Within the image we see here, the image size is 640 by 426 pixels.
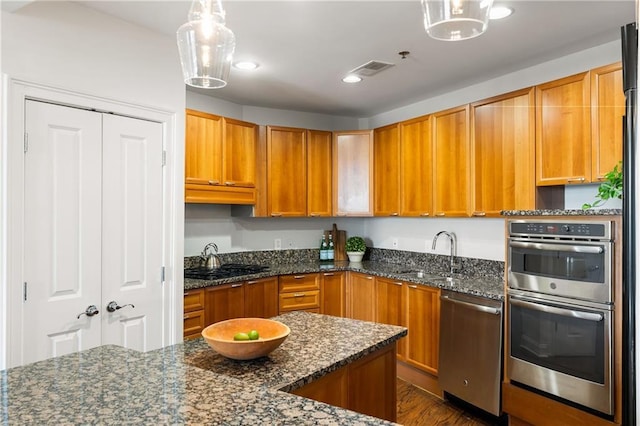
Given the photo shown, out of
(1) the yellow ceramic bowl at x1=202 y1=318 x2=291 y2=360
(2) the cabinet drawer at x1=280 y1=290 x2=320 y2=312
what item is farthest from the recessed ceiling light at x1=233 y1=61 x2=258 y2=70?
(1) the yellow ceramic bowl at x1=202 y1=318 x2=291 y2=360

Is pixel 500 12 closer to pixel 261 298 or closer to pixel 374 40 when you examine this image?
pixel 374 40

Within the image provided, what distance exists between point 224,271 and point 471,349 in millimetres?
2195

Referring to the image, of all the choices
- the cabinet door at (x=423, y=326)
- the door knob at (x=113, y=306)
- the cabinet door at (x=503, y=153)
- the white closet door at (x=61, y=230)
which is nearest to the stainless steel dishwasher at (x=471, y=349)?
the cabinet door at (x=423, y=326)

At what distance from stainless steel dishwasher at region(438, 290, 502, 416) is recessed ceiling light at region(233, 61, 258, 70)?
7.58 feet

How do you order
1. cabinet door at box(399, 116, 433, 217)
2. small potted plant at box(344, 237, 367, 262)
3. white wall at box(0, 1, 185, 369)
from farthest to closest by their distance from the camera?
1. small potted plant at box(344, 237, 367, 262)
2. cabinet door at box(399, 116, 433, 217)
3. white wall at box(0, 1, 185, 369)

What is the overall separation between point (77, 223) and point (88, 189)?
20 centimetres

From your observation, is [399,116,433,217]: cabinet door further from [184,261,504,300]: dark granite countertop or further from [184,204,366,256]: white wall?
[184,204,366,256]: white wall

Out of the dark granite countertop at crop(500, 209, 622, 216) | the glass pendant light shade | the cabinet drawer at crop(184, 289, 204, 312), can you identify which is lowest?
the cabinet drawer at crop(184, 289, 204, 312)

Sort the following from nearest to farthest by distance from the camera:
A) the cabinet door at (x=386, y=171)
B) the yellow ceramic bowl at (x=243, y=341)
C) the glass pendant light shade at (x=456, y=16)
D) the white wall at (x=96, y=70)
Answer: the glass pendant light shade at (x=456, y=16)
the yellow ceramic bowl at (x=243, y=341)
the white wall at (x=96, y=70)
the cabinet door at (x=386, y=171)

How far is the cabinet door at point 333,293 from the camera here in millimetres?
4359

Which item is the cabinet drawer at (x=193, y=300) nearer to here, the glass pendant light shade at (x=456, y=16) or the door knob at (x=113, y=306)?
the door knob at (x=113, y=306)

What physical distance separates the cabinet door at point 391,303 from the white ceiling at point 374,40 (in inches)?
71.2

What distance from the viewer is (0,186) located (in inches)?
83.0

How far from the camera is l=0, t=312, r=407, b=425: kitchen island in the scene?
1020 mm
